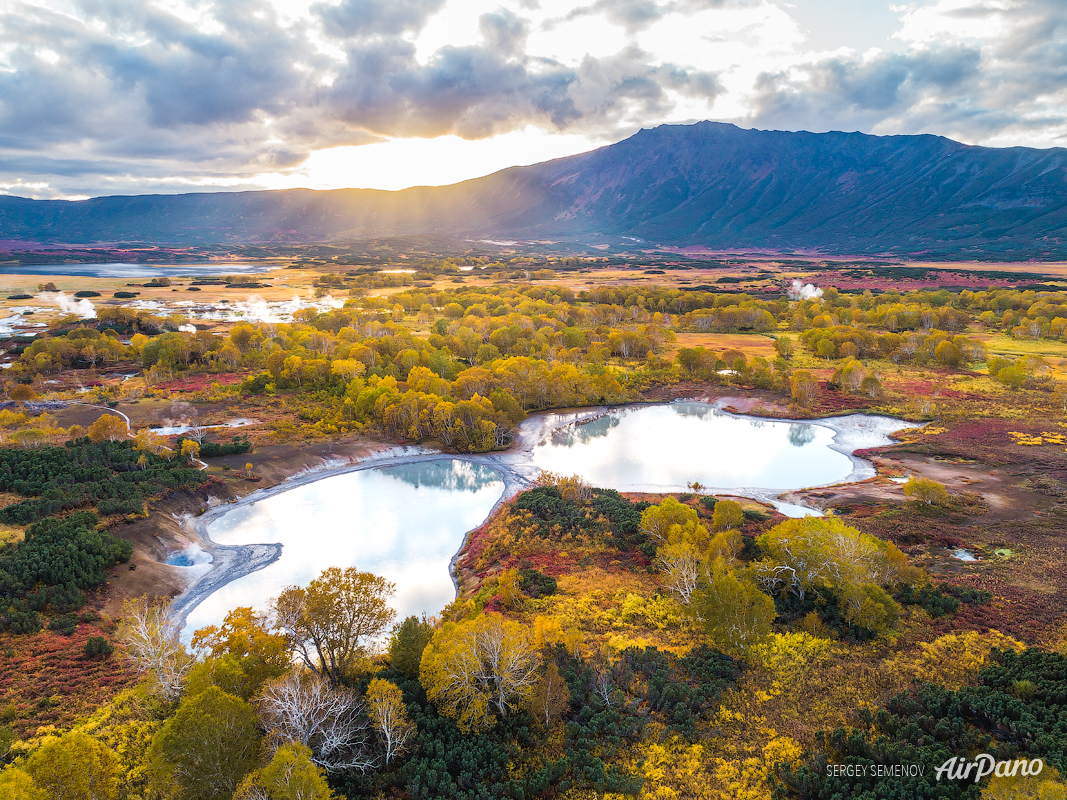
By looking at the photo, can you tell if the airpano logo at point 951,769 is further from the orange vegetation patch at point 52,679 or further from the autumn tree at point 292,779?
the orange vegetation patch at point 52,679

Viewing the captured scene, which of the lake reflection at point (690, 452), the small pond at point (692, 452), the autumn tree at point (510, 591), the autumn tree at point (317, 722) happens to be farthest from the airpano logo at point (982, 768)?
the lake reflection at point (690, 452)

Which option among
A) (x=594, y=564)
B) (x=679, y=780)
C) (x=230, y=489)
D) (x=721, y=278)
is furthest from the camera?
(x=721, y=278)

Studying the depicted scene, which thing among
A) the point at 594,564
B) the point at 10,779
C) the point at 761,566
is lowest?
the point at 594,564

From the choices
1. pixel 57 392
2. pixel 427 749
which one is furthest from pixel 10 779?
pixel 57 392

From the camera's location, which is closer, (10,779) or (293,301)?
(10,779)

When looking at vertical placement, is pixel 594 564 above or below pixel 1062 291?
below

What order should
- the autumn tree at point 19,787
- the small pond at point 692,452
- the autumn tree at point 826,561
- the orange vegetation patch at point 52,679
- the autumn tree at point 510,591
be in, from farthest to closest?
the small pond at point 692,452 → the autumn tree at point 510,591 → the autumn tree at point 826,561 → the orange vegetation patch at point 52,679 → the autumn tree at point 19,787

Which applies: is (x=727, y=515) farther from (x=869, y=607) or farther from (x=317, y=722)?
(x=317, y=722)

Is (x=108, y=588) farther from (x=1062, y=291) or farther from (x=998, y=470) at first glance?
(x=1062, y=291)
